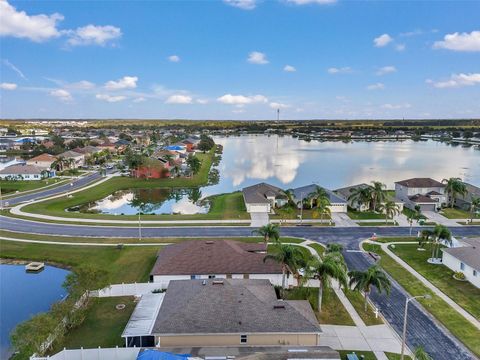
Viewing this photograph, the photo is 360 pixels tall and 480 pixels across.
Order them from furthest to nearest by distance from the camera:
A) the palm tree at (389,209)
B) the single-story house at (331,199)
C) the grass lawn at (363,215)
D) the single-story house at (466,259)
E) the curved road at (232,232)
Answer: the single-story house at (331,199), the grass lawn at (363,215), the palm tree at (389,209), the curved road at (232,232), the single-story house at (466,259)

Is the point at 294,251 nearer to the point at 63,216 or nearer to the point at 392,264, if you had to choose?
the point at 392,264

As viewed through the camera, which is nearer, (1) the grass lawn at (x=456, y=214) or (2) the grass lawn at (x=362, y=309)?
(2) the grass lawn at (x=362, y=309)

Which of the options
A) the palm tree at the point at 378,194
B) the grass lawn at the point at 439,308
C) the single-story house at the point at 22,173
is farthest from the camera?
the single-story house at the point at 22,173

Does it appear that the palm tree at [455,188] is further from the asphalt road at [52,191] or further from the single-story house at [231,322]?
the asphalt road at [52,191]

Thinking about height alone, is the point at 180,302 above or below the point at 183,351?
above

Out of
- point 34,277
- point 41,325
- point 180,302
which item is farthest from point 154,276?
point 34,277

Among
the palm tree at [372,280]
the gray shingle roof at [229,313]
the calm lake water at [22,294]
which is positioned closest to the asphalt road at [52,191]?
the calm lake water at [22,294]

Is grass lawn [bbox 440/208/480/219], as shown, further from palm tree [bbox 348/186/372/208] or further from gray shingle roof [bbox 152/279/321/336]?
gray shingle roof [bbox 152/279/321/336]
